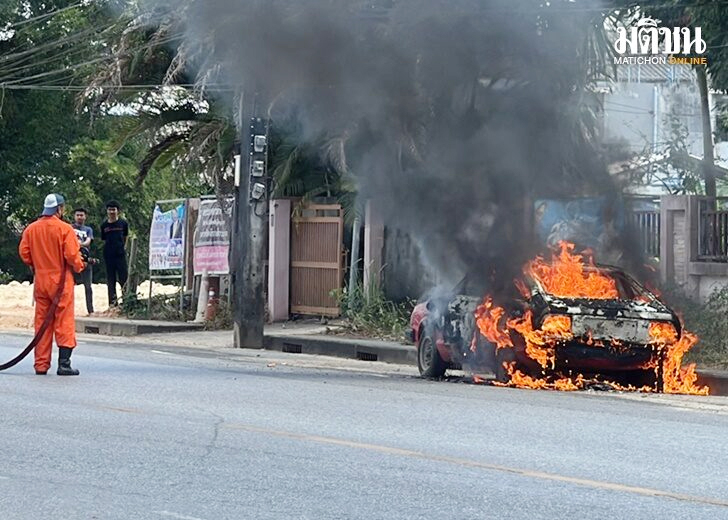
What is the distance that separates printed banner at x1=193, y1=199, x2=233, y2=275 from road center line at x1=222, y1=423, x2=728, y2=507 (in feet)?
47.3

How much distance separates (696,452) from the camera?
9.65 metres

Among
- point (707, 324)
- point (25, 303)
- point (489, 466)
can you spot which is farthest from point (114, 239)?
point (489, 466)

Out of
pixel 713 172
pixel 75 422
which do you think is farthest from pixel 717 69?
pixel 75 422

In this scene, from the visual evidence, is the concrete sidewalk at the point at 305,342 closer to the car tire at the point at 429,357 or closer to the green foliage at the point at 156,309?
the green foliage at the point at 156,309

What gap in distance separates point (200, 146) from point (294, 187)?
1.73 meters

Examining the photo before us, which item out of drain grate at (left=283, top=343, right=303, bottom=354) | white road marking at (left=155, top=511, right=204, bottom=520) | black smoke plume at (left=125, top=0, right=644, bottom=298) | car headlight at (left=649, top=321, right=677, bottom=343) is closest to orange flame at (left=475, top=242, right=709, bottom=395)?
car headlight at (left=649, top=321, right=677, bottom=343)

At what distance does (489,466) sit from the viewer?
351 inches

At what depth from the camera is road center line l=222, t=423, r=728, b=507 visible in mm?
7945

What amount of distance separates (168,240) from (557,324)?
14310 millimetres

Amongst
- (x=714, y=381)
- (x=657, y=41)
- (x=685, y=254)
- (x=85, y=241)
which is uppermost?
(x=657, y=41)

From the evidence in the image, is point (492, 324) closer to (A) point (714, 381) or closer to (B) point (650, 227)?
(A) point (714, 381)

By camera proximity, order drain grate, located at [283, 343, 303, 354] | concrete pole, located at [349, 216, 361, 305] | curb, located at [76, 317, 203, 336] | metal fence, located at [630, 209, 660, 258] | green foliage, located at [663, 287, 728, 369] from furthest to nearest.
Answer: curb, located at [76, 317, 203, 336]
concrete pole, located at [349, 216, 361, 305]
drain grate, located at [283, 343, 303, 354]
metal fence, located at [630, 209, 660, 258]
green foliage, located at [663, 287, 728, 369]

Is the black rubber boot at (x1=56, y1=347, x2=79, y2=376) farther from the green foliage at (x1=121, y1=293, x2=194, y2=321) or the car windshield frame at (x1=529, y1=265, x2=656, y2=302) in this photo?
the green foliage at (x1=121, y1=293, x2=194, y2=321)

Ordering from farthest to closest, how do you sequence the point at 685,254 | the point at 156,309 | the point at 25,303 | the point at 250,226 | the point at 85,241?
the point at 25,303 < the point at 156,309 < the point at 85,241 < the point at 250,226 < the point at 685,254
